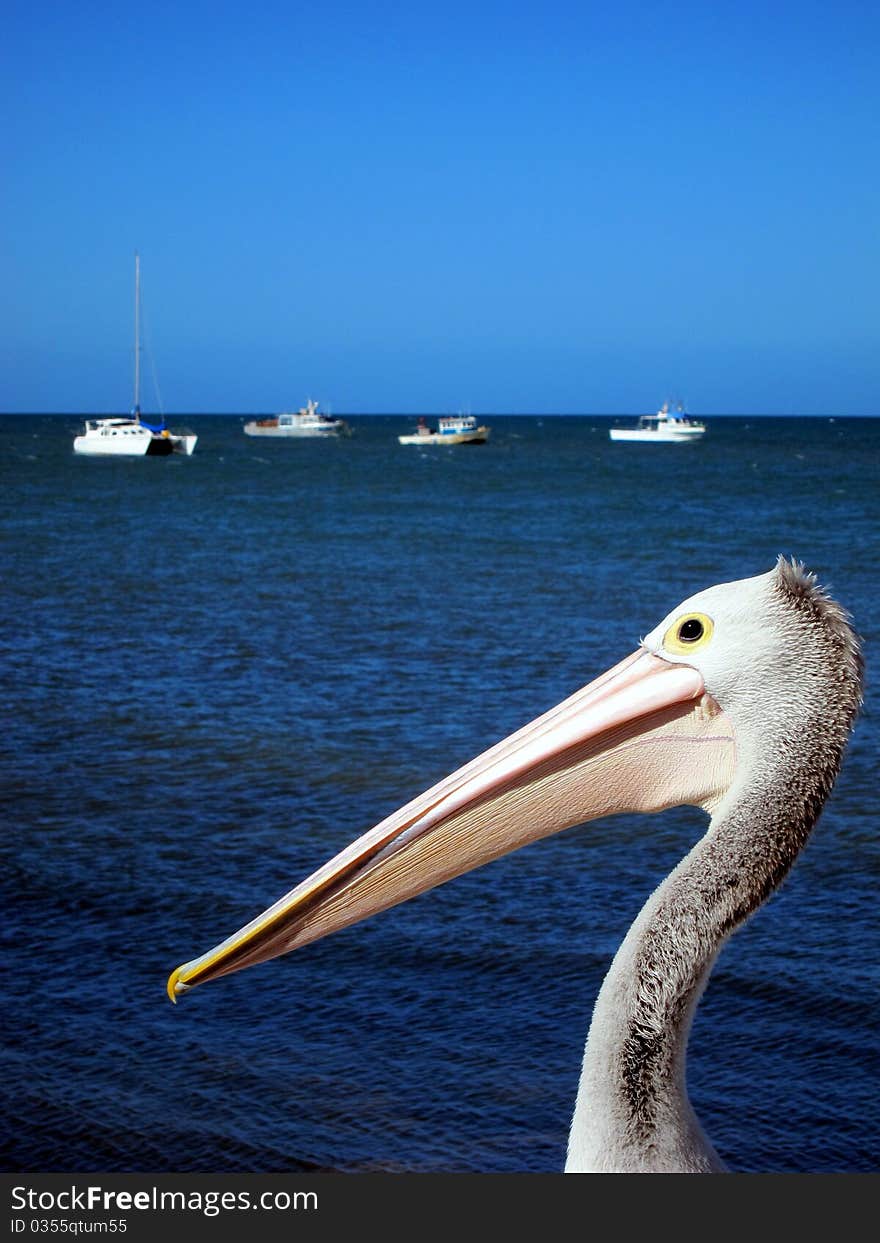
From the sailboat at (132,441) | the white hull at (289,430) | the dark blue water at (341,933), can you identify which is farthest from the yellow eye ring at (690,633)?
the white hull at (289,430)

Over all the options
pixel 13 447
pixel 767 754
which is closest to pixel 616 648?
pixel 767 754

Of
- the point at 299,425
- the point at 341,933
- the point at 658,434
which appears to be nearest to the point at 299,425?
the point at 299,425

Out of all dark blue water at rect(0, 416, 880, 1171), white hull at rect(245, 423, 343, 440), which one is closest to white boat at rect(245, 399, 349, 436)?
white hull at rect(245, 423, 343, 440)

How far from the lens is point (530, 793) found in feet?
8.46

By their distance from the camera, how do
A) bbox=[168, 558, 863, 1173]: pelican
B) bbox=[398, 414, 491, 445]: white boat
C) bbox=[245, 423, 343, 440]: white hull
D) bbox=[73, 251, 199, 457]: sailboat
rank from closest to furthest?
bbox=[168, 558, 863, 1173]: pelican < bbox=[73, 251, 199, 457]: sailboat < bbox=[398, 414, 491, 445]: white boat < bbox=[245, 423, 343, 440]: white hull

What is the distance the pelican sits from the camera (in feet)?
8.15

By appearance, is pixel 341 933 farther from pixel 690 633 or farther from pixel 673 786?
pixel 690 633

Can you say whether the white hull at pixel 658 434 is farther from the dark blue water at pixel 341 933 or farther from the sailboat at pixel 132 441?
the dark blue water at pixel 341 933

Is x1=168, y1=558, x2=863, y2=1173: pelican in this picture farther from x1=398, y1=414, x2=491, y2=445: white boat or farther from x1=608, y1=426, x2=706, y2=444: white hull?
x1=608, y1=426, x2=706, y2=444: white hull

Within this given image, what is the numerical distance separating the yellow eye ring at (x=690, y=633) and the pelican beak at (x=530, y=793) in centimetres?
4

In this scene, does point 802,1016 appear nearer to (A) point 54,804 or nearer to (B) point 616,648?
(A) point 54,804

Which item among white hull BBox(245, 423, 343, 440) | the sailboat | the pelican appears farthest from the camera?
white hull BBox(245, 423, 343, 440)

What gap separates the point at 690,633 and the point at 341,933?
3.62 m

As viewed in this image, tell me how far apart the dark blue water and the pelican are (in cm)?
194
